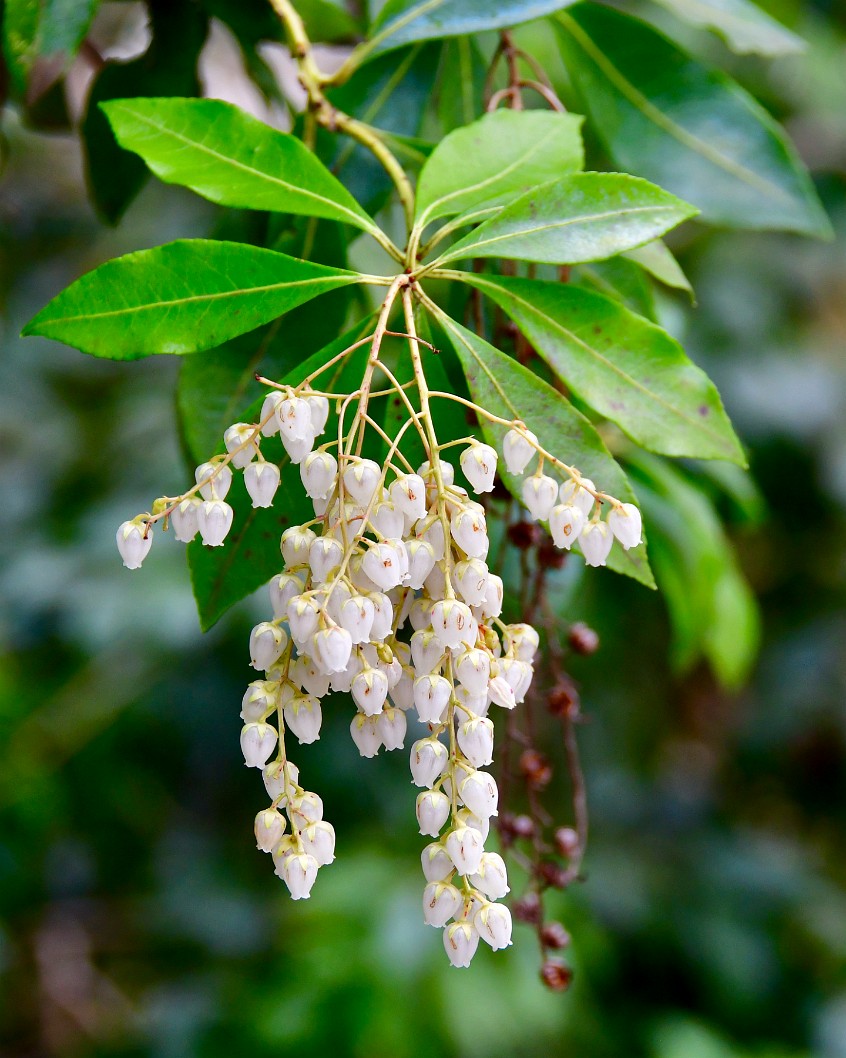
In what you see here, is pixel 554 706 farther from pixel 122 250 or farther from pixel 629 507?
pixel 122 250

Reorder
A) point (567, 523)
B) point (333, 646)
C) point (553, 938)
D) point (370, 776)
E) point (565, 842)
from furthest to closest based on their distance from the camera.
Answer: point (370, 776), point (565, 842), point (553, 938), point (567, 523), point (333, 646)

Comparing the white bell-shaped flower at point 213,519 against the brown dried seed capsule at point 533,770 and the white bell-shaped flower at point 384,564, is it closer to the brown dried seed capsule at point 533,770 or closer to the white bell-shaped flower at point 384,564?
the white bell-shaped flower at point 384,564

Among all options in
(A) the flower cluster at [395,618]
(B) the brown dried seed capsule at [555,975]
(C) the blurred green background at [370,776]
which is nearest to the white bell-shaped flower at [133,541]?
(A) the flower cluster at [395,618]

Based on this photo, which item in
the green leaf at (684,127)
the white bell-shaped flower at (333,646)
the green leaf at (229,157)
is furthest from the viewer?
the green leaf at (684,127)

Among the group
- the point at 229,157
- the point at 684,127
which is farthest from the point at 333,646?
the point at 684,127

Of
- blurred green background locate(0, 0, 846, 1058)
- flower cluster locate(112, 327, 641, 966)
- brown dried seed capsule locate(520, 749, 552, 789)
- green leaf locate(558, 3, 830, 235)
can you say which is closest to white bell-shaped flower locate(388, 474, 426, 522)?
flower cluster locate(112, 327, 641, 966)

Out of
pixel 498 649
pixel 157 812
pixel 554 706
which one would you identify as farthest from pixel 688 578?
pixel 157 812

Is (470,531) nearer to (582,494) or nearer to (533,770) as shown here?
(582,494)
